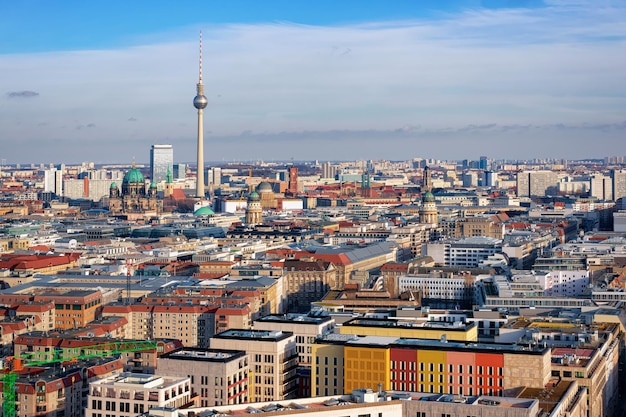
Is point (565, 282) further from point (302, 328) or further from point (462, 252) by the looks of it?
point (302, 328)

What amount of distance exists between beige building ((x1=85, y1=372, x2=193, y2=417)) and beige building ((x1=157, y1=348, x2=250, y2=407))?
2.02 meters

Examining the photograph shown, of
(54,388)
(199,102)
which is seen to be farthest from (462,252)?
(199,102)

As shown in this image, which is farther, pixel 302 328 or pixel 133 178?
pixel 133 178

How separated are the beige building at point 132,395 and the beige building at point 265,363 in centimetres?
677

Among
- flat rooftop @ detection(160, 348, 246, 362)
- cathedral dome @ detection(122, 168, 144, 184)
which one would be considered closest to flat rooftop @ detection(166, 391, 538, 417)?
flat rooftop @ detection(160, 348, 246, 362)

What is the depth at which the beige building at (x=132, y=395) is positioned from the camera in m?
37.7

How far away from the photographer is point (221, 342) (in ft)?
153

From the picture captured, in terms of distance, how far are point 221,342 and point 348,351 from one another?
20.3 ft

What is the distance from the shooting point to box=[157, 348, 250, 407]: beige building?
137ft

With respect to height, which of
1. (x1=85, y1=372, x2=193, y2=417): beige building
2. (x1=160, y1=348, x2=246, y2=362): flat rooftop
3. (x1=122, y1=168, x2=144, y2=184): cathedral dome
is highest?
(x1=122, y1=168, x2=144, y2=184): cathedral dome

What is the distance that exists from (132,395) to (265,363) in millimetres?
9320

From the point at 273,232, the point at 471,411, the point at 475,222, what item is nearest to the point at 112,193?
the point at 273,232

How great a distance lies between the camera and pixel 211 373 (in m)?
41.9

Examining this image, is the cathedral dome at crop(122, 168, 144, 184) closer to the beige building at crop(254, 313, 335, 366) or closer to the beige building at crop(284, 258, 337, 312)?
the beige building at crop(284, 258, 337, 312)
